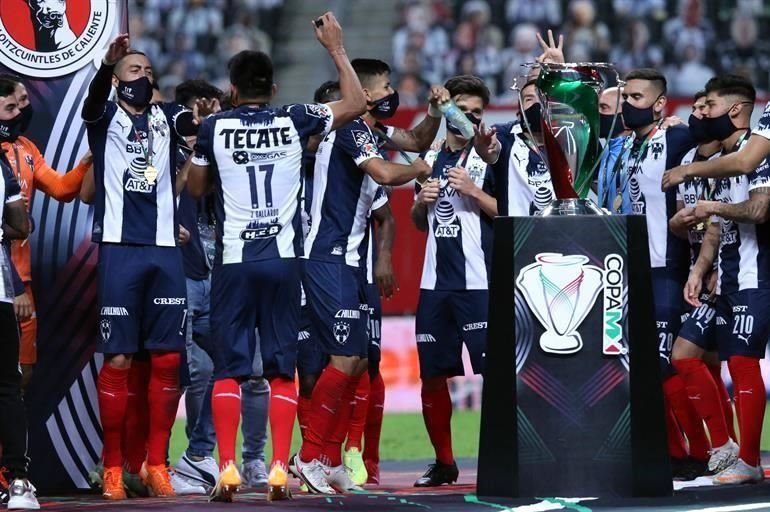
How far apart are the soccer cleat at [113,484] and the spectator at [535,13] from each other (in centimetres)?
1401

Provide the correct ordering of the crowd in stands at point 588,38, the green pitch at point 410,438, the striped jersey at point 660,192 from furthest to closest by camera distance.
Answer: the crowd in stands at point 588,38 → the green pitch at point 410,438 → the striped jersey at point 660,192

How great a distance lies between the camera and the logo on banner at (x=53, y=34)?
9.20 metres

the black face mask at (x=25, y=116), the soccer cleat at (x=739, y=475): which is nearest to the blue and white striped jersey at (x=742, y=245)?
the soccer cleat at (x=739, y=475)

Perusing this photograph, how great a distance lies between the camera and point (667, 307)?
928 centimetres

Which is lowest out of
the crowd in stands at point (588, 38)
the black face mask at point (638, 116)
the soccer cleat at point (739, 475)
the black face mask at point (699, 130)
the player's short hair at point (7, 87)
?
the soccer cleat at point (739, 475)

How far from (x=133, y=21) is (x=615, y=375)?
1596 centimetres

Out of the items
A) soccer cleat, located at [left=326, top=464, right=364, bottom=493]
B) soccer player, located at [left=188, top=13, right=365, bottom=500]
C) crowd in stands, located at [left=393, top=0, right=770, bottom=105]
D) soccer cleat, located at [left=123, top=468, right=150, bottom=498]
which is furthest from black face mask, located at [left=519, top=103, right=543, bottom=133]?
crowd in stands, located at [left=393, top=0, right=770, bottom=105]

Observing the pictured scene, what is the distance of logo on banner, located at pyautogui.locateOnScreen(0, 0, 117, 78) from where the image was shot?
9.20 metres

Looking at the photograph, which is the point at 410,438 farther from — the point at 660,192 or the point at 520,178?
the point at 660,192

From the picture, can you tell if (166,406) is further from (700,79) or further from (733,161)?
(700,79)

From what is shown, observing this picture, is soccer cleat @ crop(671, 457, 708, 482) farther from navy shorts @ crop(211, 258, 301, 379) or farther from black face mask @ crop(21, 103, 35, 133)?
black face mask @ crop(21, 103, 35, 133)

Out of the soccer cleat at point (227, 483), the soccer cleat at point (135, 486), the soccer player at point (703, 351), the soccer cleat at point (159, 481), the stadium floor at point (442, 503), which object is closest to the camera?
the stadium floor at point (442, 503)

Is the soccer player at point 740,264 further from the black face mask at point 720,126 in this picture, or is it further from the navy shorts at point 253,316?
the navy shorts at point 253,316

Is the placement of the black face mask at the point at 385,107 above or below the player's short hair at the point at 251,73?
above
